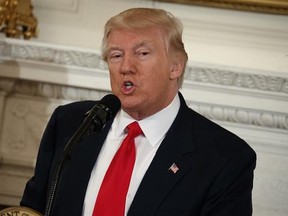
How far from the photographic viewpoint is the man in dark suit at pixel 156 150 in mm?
1500

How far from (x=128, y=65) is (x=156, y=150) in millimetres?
264

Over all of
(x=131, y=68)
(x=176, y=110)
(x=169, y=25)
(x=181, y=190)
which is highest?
(x=169, y=25)

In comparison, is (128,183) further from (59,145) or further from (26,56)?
(26,56)

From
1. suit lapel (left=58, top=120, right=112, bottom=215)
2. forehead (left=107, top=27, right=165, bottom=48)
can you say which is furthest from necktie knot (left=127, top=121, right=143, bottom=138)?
forehead (left=107, top=27, right=165, bottom=48)

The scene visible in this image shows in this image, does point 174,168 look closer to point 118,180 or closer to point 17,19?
point 118,180

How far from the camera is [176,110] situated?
167 cm

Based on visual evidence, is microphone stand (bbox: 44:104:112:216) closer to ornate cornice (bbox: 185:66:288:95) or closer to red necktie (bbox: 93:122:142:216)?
red necktie (bbox: 93:122:142:216)

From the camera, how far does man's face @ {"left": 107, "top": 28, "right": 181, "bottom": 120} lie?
1.53m

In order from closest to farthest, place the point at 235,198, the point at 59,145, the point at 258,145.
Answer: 1. the point at 235,198
2. the point at 59,145
3. the point at 258,145

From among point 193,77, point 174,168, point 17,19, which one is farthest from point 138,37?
point 17,19

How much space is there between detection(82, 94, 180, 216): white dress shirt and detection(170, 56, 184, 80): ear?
0.08m

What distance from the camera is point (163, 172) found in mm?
→ 1528

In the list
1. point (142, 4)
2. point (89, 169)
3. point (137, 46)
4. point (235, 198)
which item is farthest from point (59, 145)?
point (142, 4)

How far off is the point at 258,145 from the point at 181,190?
810mm
